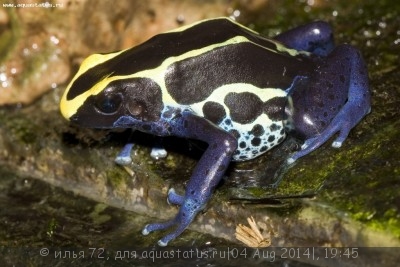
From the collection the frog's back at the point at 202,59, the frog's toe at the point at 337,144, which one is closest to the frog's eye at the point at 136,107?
the frog's back at the point at 202,59

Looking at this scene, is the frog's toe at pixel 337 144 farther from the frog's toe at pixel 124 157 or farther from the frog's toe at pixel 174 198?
the frog's toe at pixel 124 157

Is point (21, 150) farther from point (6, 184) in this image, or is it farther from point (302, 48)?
point (302, 48)

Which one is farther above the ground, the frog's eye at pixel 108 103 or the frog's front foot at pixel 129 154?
the frog's eye at pixel 108 103

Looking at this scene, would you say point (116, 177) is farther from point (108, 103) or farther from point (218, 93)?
point (218, 93)

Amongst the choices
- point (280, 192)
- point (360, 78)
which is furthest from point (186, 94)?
point (360, 78)

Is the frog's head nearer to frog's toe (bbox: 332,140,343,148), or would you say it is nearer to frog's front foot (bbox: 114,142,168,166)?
frog's front foot (bbox: 114,142,168,166)

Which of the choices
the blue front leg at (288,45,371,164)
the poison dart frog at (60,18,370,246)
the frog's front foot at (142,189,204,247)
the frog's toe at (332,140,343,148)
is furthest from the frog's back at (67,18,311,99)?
the frog's front foot at (142,189,204,247)

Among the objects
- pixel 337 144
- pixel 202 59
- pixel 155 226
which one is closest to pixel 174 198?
pixel 155 226

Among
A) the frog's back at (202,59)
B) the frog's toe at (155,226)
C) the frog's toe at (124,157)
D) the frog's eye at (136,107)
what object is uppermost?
the frog's back at (202,59)
